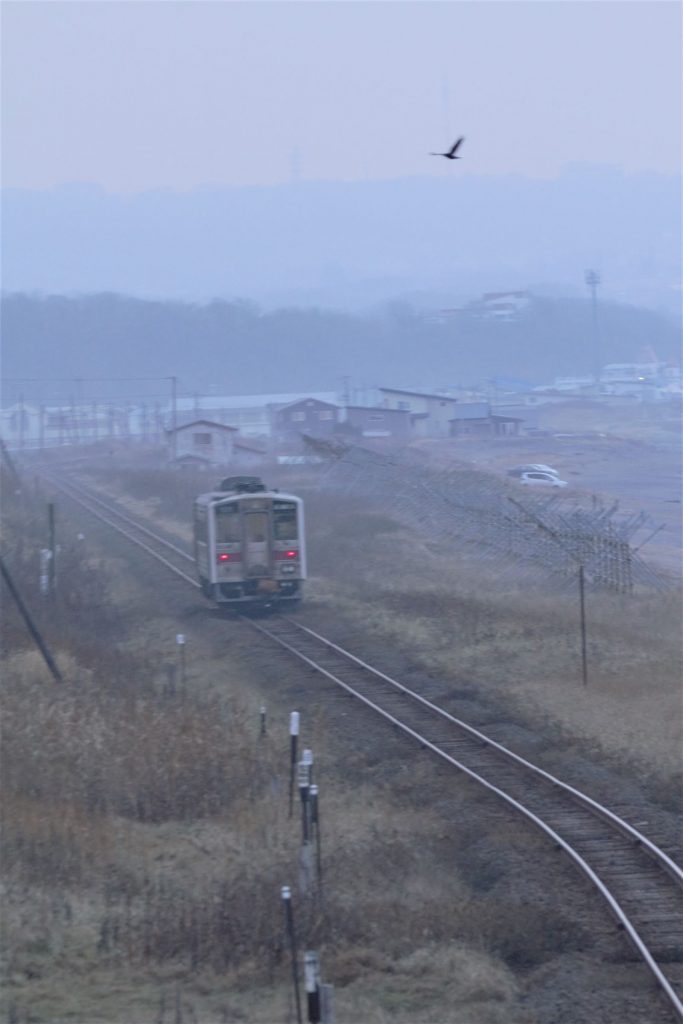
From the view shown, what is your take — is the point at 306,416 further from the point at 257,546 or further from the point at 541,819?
the point at 541,819

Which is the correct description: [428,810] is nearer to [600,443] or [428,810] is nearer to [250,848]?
[250,848]

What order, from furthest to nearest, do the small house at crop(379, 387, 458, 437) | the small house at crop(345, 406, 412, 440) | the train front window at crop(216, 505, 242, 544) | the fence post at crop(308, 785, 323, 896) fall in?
the small house at crop(379, 387, 458, 437) < the small house at crop(345, 406, 412, 440) < the train front window at crop(216, 505, 242, 544) < the fence post at crop(308, 785, 323, 896)

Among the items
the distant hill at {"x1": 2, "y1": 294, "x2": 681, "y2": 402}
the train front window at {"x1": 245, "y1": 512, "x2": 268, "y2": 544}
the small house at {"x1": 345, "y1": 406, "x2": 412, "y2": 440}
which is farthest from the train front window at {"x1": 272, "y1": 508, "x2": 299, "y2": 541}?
the distant hill at {"x1": 2, "y1": 294, "x2": 681, "y2": 402}

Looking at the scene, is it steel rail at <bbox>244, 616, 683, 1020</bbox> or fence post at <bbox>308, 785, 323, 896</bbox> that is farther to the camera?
fence post at <bbox>308, 785, 323, 896</bbox>

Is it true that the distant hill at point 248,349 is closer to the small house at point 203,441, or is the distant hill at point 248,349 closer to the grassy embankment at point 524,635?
the small house at point 203,441

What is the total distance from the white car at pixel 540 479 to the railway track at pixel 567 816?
103ft

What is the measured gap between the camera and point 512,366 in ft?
459

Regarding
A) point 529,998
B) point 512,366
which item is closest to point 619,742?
point 529,998

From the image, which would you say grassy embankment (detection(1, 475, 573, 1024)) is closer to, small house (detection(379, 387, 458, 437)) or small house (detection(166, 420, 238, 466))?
small house (detection(166, 420, 238, 466))

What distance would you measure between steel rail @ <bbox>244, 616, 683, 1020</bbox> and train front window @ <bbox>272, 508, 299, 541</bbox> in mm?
3411

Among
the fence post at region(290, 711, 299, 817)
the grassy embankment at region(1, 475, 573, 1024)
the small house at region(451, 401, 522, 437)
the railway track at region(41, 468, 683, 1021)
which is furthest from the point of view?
the small house at region(451, 401, 522, 437)

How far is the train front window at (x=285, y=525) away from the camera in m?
Answer: 21.9

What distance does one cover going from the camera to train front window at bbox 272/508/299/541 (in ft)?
71.7

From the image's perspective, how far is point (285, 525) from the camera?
21.9 m
